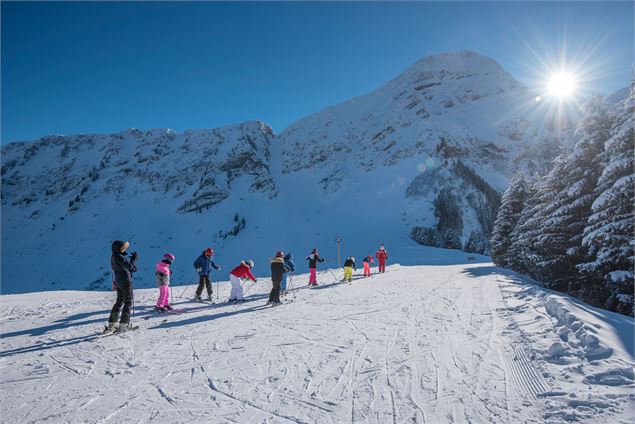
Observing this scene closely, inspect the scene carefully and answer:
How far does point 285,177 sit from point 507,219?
136 ft

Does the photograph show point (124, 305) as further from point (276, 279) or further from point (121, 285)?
point (276, 279)

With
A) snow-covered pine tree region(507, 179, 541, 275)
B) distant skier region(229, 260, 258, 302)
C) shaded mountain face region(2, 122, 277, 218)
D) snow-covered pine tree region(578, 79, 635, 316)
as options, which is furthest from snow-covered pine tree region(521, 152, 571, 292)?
shaded mountain face region(2, 122, 277, 218)

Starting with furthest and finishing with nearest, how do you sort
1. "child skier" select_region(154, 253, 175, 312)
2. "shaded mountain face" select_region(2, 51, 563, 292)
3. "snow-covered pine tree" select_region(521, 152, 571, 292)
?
"shaded mountain face" select_region(2, 51, 563, 292) → "snow-covered pine tree" select_region(521, 152, 571, 292) → "child skier" select_region(154, 253, 175, 312)

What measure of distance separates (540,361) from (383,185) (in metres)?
46.3

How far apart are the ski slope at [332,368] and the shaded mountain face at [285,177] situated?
28.0 meters

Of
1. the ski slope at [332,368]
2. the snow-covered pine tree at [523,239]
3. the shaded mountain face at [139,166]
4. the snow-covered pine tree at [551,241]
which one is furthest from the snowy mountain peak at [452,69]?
the ski slope at [332,368]

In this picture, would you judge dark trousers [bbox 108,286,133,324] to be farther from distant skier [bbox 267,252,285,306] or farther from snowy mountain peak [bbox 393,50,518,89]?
snowy mountain peak [bbox 393,50,518,89]

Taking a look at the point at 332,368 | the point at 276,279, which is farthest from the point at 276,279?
the point at 332,368

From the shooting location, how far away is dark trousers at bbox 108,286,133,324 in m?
7.27

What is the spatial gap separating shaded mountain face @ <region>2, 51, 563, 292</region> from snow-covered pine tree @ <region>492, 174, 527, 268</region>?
14845mm

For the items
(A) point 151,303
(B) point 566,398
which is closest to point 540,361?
(B) point 566,398

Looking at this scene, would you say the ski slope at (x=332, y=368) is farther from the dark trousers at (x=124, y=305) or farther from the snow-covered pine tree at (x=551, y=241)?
the snow-covered pine tree at (x=551, y=241)

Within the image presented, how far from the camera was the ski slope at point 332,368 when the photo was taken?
12.0 feet

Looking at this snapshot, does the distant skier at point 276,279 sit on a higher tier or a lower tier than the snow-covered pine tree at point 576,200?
lower
